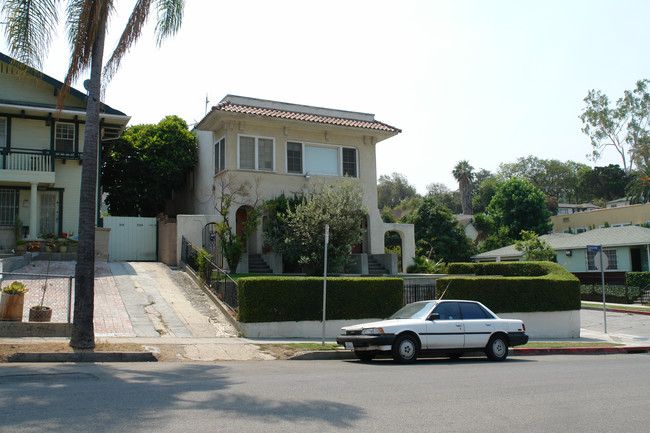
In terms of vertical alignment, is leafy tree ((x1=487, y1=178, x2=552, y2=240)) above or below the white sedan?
above

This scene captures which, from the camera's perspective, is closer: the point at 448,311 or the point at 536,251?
the point at 448,311

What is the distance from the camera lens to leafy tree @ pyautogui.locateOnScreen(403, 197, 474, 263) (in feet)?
152

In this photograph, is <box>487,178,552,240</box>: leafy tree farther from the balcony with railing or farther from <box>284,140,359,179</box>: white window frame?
the balcony with railing

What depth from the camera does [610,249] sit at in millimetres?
36250

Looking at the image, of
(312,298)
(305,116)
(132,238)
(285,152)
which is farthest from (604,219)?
(312,298)

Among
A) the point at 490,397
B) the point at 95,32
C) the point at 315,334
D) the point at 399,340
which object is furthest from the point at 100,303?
the point at 490,397

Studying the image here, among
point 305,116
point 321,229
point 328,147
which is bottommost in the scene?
point 321,229

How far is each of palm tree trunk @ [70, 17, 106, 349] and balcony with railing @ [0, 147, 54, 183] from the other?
536 inches

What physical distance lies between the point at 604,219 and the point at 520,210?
7.12 m

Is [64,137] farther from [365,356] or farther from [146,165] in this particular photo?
[365,356]

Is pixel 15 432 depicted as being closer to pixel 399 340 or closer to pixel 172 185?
pixel 399 340

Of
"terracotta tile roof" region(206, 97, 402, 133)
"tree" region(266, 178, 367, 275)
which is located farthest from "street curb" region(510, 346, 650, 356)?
"terracotta tile roof" region(206, 97, 402, 133)

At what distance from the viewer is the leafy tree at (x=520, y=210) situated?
5019 cm

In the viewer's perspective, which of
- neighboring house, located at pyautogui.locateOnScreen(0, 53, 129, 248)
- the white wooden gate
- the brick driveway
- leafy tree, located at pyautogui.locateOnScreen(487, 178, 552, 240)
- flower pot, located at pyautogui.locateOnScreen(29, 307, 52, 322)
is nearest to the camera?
flower pot, located at pyautogui.locateOnScreen(29, 307, 52, 322)
